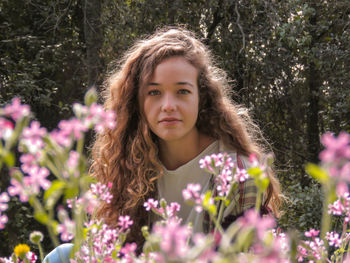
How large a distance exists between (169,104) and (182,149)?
1.13 feet

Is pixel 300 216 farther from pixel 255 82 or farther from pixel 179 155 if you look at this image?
pixel 179 155

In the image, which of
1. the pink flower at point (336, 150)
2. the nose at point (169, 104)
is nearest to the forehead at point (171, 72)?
the nose at point (169, 104)

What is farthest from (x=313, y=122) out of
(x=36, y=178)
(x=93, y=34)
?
(x=36, y=178)

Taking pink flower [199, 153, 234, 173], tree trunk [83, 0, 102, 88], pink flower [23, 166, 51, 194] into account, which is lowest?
pink flower [199, 153, 234, 173]

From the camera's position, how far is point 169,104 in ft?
6.66

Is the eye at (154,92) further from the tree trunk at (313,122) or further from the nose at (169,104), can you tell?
the tree trunk at (313,122)

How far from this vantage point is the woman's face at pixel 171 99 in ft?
6.74

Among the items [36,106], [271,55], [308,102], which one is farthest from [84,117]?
[308,102]

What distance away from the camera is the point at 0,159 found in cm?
53

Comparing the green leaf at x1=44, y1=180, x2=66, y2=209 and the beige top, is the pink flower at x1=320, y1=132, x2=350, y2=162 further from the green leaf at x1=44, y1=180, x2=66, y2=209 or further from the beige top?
the beige top

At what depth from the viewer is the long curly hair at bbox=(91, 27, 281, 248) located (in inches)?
88.9

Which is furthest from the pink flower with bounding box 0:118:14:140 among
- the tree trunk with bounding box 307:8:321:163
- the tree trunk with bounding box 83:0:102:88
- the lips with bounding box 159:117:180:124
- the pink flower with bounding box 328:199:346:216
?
the tree trunk with bounding box 307:8:321:163

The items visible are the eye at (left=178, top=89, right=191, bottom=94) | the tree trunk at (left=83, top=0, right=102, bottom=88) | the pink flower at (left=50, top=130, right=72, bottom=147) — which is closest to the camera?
the pink flower at (left=50, top=130, right=72, bottom=147)

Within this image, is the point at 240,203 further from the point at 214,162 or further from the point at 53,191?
the point at 53,191
